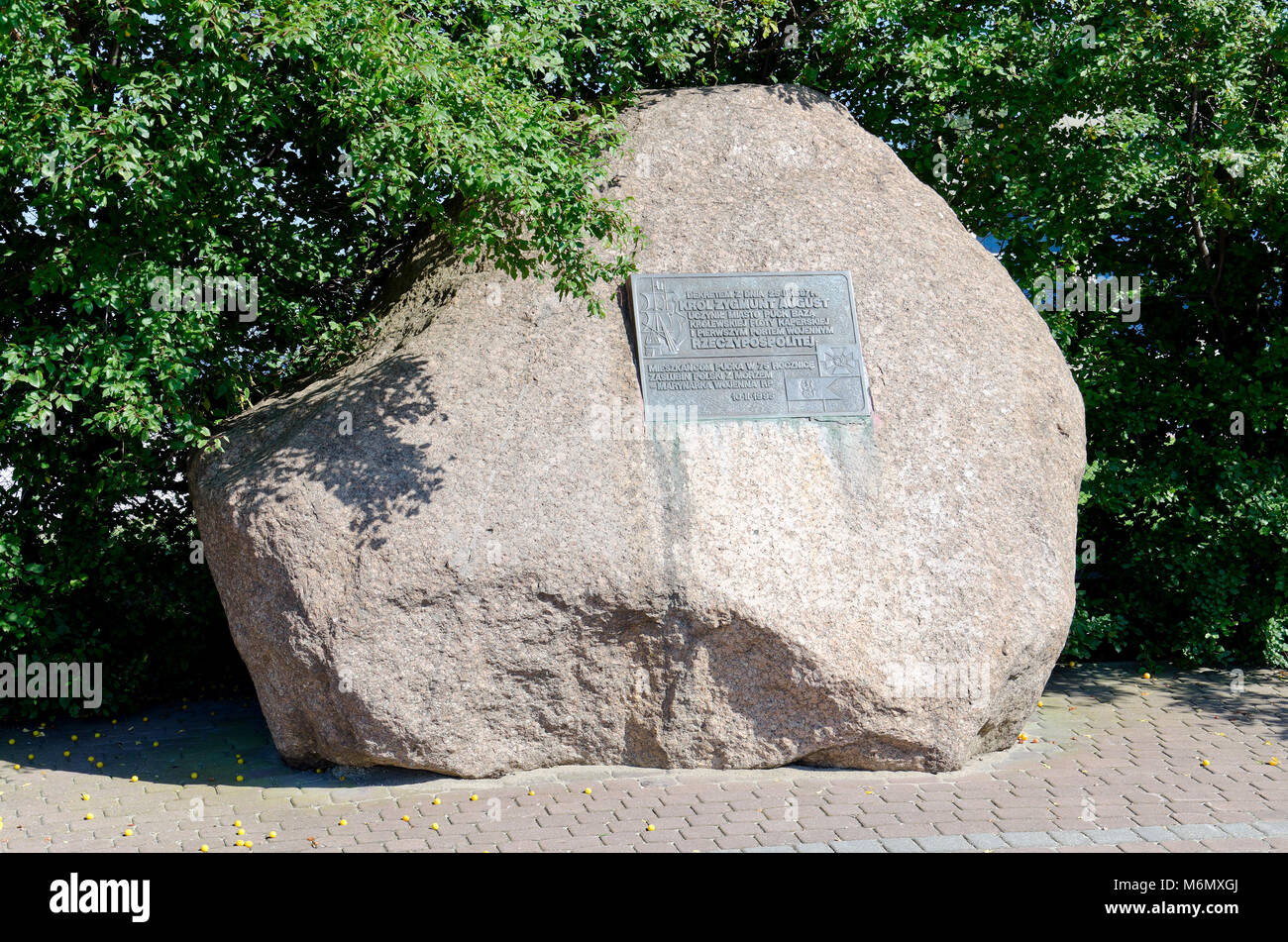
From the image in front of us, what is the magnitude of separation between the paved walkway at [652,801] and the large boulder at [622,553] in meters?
0.21

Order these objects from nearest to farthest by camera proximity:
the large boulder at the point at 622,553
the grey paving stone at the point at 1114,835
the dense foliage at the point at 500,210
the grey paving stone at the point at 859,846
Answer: the grey paving stone at the point at 859,846 < the grey paving stone at the point at 1114,835 < the dense foliage at the point at 500,210 < the large boulder at the point at 622,553

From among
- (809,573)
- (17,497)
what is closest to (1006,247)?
(809,573)

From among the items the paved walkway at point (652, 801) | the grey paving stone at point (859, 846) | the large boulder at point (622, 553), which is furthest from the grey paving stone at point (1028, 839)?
the large boulder at point (622, 553)

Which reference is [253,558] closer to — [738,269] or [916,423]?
[738,269]

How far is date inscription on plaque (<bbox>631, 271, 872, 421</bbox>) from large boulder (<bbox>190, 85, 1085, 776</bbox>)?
0.11 metres

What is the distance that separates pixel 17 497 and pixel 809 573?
5.07m

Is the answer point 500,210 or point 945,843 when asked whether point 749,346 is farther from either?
point 945,843

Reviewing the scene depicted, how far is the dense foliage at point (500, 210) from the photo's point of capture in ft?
17.7

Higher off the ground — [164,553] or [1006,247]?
[1006,247]

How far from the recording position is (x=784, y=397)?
248 inches

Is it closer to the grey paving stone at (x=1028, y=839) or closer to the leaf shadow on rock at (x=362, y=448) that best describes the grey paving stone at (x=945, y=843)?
the grey paving stone at (x=1028, y=839)

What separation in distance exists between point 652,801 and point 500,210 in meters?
3.58

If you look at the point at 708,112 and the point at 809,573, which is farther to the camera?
the point at 708,112

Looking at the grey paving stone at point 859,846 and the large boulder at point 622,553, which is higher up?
the large boulder at point 622,553
